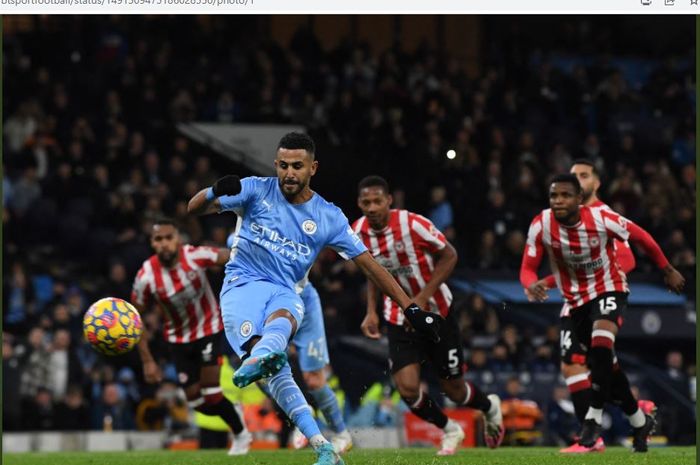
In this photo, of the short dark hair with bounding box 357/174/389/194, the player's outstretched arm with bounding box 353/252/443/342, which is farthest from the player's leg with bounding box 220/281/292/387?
the short dark hair with bounding box 357/174/389/194

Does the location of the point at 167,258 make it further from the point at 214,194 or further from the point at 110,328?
the point at 214,194

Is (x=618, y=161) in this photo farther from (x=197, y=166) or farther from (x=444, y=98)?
(x=197, y=166)

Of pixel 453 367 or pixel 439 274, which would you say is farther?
pixel 453 367

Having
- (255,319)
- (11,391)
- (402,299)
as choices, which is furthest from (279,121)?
(402,299)

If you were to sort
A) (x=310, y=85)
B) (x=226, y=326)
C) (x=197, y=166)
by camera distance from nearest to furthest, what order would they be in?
(x=226, y=326) < (x=197, y=166) < (x=310, y=85)

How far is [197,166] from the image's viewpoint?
67.6 ft

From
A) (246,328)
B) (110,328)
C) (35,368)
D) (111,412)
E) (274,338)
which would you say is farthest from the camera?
(35,368)

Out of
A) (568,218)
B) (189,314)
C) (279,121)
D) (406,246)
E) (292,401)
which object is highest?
(279,121)

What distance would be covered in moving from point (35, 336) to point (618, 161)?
11.5m

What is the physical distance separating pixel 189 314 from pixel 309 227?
14.9ft

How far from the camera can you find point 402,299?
27.3ft

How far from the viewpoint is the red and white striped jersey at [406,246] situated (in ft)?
38.1

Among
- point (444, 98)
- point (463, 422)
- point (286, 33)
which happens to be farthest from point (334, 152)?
point (463, 422)

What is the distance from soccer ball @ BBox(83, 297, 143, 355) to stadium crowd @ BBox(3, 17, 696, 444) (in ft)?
24.6
